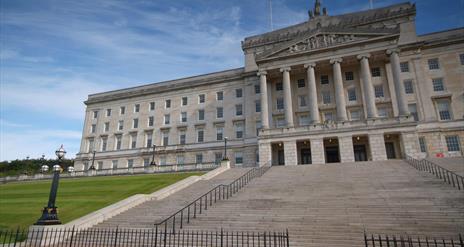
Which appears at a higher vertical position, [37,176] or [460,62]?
[460,62]

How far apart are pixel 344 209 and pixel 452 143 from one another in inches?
1214

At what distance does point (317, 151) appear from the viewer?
33.2 m

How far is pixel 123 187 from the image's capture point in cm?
2400

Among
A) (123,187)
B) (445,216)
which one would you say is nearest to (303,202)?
(445,216)

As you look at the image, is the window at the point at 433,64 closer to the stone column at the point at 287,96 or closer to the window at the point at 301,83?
the window at the point at 301,83

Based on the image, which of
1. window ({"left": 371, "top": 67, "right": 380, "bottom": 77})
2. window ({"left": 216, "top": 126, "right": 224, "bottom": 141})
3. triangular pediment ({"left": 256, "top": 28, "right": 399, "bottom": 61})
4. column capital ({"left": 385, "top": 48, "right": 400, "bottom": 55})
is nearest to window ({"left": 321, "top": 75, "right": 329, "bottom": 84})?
triangular pediment ({"left": 256, "top": 28, "right": 399, "bottom": 61})

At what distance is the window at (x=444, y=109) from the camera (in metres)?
35.3

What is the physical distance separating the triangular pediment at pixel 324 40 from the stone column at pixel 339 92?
2.42m

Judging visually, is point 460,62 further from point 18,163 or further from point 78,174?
point 18,163

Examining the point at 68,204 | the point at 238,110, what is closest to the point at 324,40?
the point at 238,110

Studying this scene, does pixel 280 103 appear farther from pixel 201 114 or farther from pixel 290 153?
pixel 201 114

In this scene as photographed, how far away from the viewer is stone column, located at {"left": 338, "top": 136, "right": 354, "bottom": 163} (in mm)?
31962

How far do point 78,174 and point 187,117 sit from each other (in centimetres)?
1961

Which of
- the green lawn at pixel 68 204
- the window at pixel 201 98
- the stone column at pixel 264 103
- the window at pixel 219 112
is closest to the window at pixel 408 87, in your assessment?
the stone column at pixel 264 103
